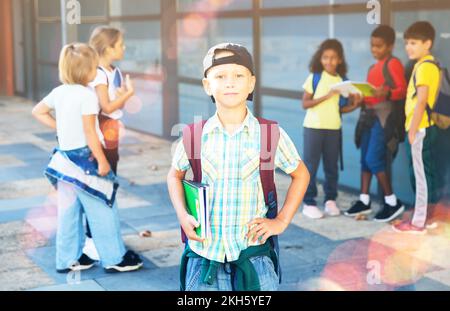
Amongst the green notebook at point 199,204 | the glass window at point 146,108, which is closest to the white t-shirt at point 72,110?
the green notebook at point 199,204

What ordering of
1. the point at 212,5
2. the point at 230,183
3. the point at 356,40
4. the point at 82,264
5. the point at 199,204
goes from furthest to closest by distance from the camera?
the point at 212,5, the point at 356,40, the point at 82,264, the point at 230,183, the point at 199,204

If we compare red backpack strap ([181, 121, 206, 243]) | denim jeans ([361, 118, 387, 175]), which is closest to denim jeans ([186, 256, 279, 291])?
red backpack strap ([181, 121, 206, 243])

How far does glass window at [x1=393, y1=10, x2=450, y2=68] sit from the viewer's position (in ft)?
26.7

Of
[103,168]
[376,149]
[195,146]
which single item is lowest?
[376,149]

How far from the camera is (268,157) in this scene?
3.60m

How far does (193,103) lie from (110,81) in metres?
6.53

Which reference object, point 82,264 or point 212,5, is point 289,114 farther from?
point 82,264

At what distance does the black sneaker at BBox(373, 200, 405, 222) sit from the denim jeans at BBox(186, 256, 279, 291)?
178 inches

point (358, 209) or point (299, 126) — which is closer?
point (358, 209)

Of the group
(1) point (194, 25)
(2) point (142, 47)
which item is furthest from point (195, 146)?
(2) point (142, 47)

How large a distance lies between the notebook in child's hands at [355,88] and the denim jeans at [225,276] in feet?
14.8
